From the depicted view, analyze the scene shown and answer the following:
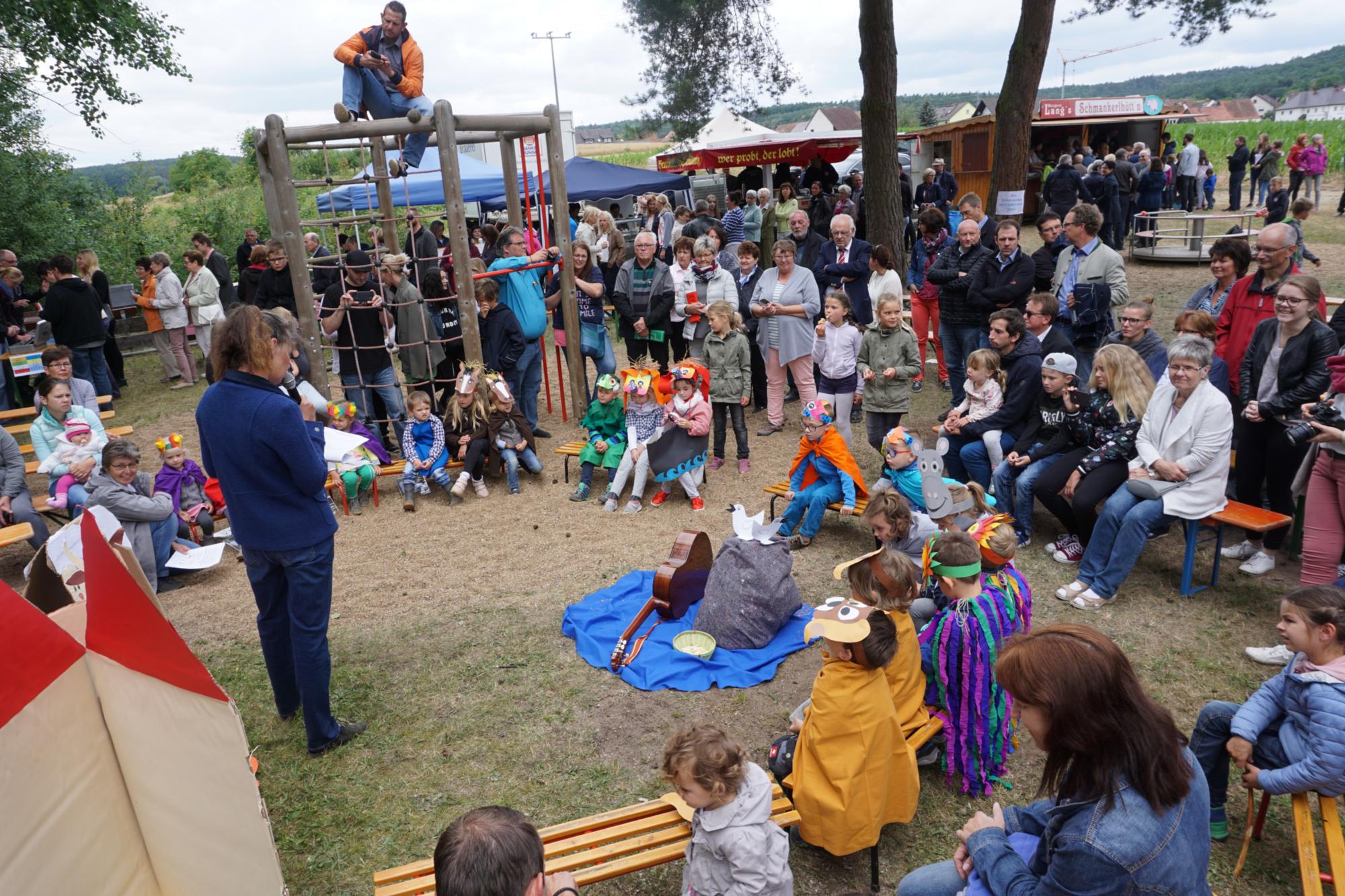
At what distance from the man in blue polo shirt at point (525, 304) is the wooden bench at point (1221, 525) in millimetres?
5393

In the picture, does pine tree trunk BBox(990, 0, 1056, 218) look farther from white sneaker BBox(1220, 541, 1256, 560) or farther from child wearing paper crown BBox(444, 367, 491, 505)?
child wearing paper crown BBox(444, 367, 491, 505)

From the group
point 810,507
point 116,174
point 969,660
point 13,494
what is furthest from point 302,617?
point 116,174

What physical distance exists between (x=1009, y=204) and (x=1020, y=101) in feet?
5.93

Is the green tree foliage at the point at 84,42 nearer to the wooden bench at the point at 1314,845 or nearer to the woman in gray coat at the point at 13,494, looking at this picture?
the woman in gray coat at the point at 13,494

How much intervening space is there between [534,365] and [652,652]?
4.12 m

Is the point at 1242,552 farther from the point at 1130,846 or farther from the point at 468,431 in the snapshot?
the point at 468,431

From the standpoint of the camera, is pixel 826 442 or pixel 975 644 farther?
pixel 826 442

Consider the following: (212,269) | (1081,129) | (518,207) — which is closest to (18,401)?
(212,269)

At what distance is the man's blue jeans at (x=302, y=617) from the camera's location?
12.0 feet

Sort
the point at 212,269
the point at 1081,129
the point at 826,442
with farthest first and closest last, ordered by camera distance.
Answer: the point at 1081,129, the point at 212,269, the point at 826,442

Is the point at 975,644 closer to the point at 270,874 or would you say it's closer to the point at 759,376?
the point at 270,874

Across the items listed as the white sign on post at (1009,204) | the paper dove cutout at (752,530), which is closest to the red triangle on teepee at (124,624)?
the paper dove cutout at (752,530)

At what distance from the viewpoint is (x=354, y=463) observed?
7160 mm

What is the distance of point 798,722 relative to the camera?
3.59 metres
